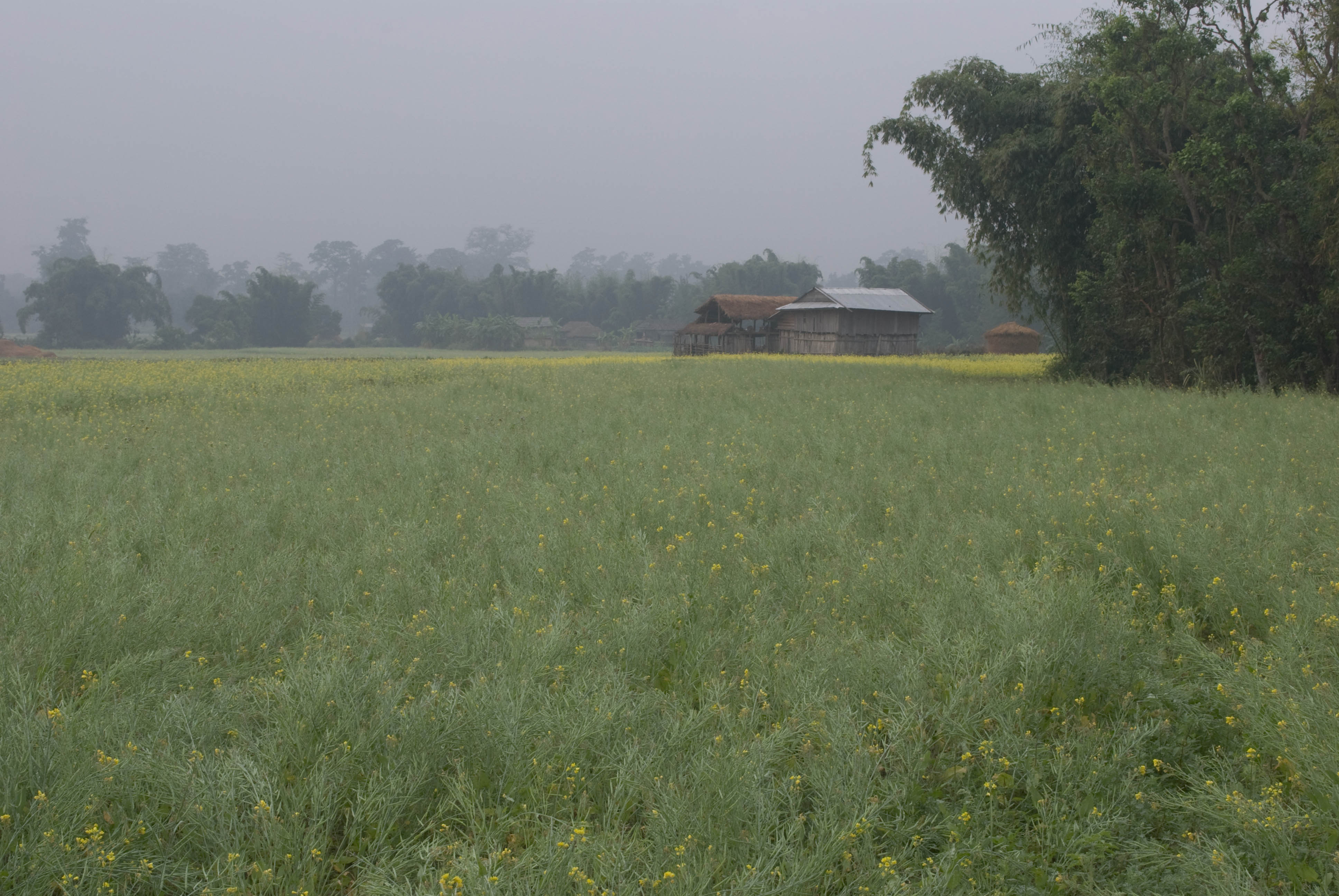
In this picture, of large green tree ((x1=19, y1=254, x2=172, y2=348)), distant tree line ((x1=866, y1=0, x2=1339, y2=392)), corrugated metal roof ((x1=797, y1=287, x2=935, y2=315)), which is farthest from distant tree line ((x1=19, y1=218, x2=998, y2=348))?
distant tree line ((x1=866, y1=0, x2=1339, y2=392))

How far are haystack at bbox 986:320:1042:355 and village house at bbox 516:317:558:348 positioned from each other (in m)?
40.4

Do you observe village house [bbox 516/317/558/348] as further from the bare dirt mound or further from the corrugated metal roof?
the bare dirt mound

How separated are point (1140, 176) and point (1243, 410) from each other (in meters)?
7.14

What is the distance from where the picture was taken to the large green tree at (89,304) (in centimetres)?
6644

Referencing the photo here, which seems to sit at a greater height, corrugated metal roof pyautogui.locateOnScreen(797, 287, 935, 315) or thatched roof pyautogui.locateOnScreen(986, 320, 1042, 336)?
corrugated metal roof pyautogui.locateOnScreen(797, 287, 935, 315)

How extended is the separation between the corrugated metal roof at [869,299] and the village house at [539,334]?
111ft

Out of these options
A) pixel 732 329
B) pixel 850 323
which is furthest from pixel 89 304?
pixel 850 323

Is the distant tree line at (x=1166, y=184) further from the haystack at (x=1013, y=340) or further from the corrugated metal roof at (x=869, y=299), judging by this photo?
the haystack at (x=1013, y=340)

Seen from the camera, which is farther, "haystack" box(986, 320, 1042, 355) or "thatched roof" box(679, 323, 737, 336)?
"haystack" box(986, 320, 1042, 355)

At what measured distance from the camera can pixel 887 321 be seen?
44469mm

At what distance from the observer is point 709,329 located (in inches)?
1852

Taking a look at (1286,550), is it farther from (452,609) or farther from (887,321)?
(887,321)

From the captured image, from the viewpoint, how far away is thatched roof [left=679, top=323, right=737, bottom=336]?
46.8 metres

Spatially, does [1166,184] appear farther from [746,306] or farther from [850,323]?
[746,306]
